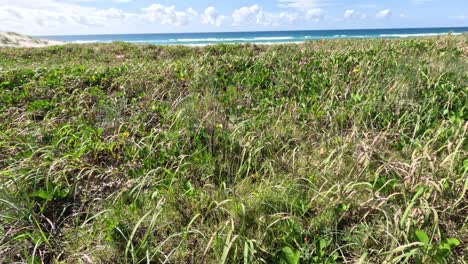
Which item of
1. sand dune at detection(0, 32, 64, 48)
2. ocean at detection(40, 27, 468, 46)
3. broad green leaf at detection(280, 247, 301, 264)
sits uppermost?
ocean at detection(40, 27, 468, 46)

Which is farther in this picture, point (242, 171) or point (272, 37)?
point (272, 37)

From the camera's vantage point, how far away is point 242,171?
9.04 ft

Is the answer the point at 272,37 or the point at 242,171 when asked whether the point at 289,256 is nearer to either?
the point at 242,171

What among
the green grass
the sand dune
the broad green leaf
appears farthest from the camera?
the sand dune

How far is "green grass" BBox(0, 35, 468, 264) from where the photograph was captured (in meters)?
1.90

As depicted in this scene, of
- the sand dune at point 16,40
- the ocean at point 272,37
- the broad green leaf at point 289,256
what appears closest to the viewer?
the broad green leaf at point 289,256

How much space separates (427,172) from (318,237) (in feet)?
3.55

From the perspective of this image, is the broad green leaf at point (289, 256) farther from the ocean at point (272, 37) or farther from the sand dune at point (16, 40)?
the ocean at point (272, 37)

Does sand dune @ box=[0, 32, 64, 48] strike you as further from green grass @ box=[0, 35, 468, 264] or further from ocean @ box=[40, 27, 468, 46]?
green grass @ box=[0, 35, 468, 264]

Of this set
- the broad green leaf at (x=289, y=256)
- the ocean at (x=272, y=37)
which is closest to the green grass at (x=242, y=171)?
the broad green leaf at (x=289, y=256)

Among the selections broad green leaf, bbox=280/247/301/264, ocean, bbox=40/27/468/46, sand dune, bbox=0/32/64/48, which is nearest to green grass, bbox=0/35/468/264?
broad green leaf, bbox=280/247/301/264

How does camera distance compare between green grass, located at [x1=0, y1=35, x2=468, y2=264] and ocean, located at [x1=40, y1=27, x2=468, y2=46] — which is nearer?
green grass, located at [x1=0, y1=35, x2=468, y2=264]

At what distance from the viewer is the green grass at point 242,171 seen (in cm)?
190

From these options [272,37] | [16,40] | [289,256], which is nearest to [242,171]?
[289,256]
